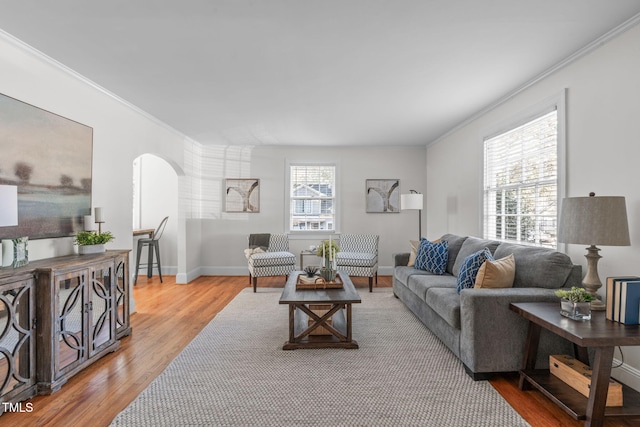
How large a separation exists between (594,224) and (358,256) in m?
3.51

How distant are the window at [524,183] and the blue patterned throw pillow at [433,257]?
610 millimetres

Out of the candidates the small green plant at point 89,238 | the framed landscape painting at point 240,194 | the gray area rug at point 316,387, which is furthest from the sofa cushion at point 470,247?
the framed landscape painting at point 240,194

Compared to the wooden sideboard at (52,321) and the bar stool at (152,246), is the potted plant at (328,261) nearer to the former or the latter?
the wooden sideboard at (52,321)

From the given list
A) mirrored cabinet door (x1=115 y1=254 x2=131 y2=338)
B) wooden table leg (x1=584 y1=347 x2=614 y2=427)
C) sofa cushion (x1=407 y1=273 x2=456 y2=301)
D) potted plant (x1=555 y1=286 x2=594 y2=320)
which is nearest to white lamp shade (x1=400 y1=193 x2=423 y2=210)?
sofa cushion (x1=407 y1=273 x2=456 y2=301)

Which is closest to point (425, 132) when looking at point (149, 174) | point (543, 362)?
point (543, 362)

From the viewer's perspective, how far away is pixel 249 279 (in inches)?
233

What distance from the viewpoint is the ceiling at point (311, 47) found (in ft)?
6.95

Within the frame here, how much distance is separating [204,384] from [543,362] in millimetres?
2441

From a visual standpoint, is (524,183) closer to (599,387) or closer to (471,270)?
(471,270)

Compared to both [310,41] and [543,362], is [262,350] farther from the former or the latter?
[310,41]

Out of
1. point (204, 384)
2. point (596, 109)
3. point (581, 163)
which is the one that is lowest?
point (204, 384)

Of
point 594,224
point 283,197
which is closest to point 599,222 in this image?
point 594,224

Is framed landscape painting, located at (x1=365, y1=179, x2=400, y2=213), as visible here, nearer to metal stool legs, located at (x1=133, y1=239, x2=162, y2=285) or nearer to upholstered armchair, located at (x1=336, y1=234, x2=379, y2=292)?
upholstered armchair, located at (x1=336, y1=234, x2=379, y2=292)

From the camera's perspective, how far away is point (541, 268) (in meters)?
2.73
